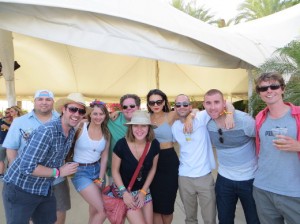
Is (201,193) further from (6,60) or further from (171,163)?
(6,60)

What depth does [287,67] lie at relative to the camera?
15.5 ft

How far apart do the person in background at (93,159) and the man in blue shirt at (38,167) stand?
42cm

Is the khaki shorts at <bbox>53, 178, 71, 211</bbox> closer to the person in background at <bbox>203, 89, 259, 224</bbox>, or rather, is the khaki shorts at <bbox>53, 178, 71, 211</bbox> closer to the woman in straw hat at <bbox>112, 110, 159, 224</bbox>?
the woman in straw hat at <bbox>112, 110, 159, 224</bbox>

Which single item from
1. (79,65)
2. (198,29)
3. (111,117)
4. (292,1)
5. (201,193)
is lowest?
(201,193)

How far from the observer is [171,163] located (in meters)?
3.28

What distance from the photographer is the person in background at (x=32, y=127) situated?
3.01m

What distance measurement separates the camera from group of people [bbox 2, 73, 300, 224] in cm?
238

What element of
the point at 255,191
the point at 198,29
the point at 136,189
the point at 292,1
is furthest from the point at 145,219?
the point at 292,1

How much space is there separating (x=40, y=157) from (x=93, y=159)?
0.87 m

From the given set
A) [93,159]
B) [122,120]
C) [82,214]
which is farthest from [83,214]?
[122,120]

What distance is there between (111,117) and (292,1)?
20.9 meters

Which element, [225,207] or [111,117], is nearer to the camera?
[225,207]

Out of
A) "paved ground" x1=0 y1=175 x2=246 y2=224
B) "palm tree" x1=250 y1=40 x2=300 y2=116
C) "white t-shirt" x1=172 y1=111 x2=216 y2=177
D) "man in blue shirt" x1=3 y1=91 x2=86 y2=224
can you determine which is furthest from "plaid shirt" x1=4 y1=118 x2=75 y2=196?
"palm tree" x1=250 y1=40 x2=300 y2=116

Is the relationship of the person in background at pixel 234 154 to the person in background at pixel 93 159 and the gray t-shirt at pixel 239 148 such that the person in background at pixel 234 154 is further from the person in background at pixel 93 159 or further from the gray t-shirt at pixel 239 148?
the person in background at pixel 93 159
